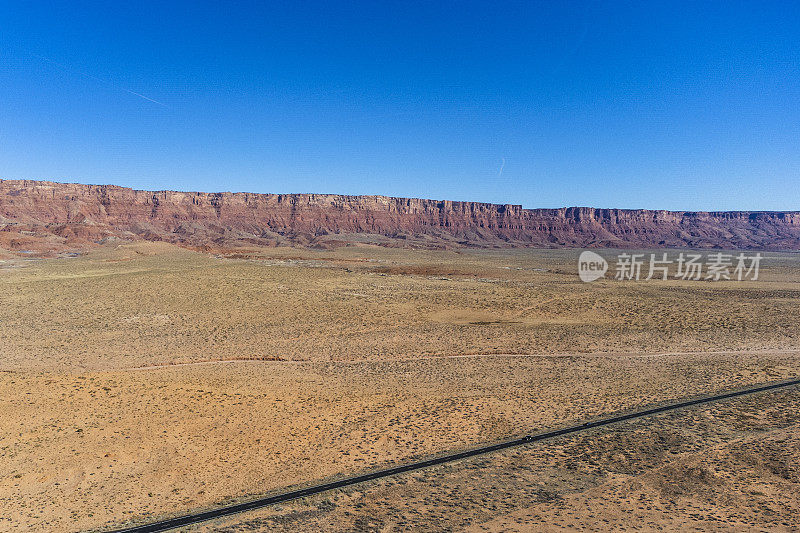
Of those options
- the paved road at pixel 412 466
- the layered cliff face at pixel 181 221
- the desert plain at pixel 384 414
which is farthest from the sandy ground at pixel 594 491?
the layered cliff face at pixel 181 221

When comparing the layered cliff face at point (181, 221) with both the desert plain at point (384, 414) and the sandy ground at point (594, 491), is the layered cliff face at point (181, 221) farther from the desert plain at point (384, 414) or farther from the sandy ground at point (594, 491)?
the sandy ground at point (594, 491)

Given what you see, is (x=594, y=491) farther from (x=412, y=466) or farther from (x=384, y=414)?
(x=384, y=414)

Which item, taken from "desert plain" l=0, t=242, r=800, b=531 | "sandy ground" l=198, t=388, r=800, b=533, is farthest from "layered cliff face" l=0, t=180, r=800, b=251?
"sandy ground" l=198, t=388, r=800, b=533

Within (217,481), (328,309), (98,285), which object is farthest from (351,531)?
(98,285)

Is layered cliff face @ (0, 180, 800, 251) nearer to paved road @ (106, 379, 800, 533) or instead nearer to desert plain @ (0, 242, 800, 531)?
desert plain @ (0, 242, 800, 531)

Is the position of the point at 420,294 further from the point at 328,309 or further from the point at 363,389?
the point at 363,389

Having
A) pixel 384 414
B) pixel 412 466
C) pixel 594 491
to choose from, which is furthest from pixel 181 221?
pixel 594 491
